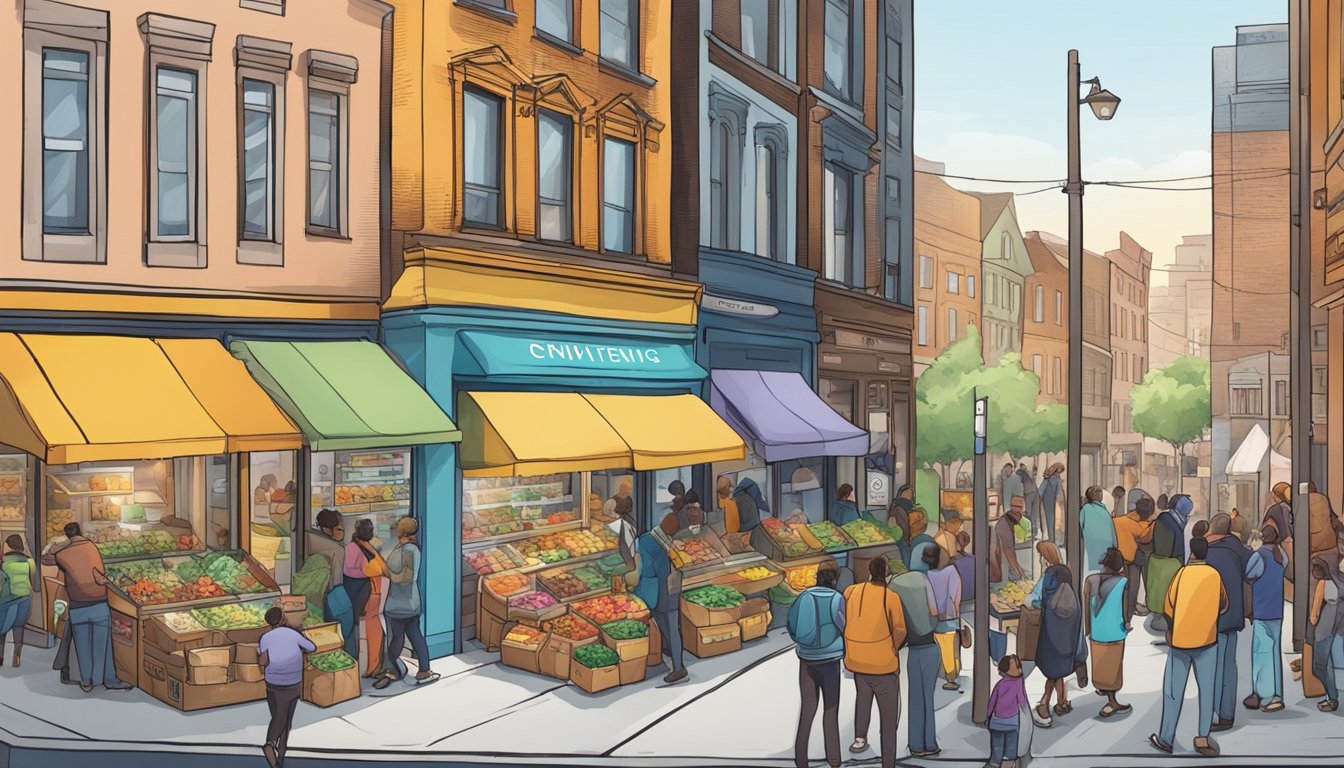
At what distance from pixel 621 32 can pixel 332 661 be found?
12.1m

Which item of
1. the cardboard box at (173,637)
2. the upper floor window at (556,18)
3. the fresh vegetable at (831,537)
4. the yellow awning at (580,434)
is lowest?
the cardboard box at (173,637)

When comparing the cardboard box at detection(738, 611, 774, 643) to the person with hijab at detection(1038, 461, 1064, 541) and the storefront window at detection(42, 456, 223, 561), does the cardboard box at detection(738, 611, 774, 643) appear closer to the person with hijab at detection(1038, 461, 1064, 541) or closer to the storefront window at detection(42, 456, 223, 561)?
the person with hijab at detection(1038, 461, 1064, 541)

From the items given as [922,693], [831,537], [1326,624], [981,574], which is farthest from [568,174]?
[1326,624]

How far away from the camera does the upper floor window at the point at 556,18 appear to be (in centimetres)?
1881

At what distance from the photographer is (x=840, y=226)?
1092 inches

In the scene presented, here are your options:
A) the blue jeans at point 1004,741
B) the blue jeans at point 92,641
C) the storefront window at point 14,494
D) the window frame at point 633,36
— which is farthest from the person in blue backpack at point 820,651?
the window frame at point 633,36

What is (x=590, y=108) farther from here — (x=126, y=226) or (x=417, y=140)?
(x=126, y=226)

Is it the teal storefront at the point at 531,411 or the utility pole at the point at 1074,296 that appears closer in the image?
the utility pole at the point at 1074,296

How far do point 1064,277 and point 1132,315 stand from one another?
15.2m

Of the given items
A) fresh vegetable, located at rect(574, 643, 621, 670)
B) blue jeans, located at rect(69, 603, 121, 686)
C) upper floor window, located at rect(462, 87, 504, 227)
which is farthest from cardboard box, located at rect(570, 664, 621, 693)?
upper floor window, located at rect(462, 87, 504, 227)

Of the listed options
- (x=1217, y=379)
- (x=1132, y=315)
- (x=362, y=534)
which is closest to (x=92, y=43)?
(x=362, y=534)

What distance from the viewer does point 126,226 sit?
14844mm

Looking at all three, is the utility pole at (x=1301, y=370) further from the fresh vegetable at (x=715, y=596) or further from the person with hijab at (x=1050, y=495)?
the fresh vegetable at (x=715, y=596)

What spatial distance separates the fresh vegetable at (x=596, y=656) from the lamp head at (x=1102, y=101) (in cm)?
947
